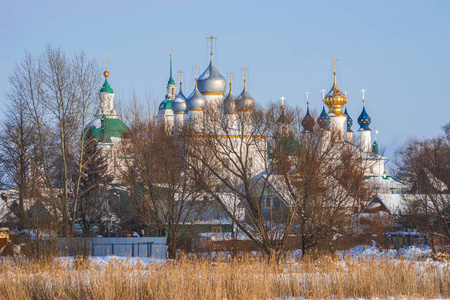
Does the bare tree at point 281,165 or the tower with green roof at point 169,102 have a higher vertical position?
the tower with green roof at point 169,102

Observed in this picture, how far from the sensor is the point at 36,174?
3228cm

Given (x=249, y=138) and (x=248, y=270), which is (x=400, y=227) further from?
(x=248, y=270)

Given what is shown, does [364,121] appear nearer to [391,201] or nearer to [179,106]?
[179,106]

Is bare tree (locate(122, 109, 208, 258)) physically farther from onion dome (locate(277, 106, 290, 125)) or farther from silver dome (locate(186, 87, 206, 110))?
silver dome (locate(186, 87, 206, 110))

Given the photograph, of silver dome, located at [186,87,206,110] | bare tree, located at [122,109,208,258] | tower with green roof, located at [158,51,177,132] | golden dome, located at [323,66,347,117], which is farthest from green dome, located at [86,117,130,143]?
golden dome, located at [323,66,347,117]

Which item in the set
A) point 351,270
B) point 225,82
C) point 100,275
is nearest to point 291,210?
point 351,270

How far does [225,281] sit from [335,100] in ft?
180

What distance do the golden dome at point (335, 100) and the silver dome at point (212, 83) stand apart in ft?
50.5

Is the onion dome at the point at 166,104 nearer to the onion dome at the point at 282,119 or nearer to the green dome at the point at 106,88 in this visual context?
the green dome at the point at 106,88

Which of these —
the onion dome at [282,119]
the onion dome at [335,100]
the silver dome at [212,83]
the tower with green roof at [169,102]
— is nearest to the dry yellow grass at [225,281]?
the onion dome at [282,119]

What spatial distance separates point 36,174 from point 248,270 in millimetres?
19457

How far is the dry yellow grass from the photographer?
548 inches

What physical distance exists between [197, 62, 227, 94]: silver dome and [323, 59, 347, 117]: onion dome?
15.4 metres

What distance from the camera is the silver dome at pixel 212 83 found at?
55.6m
